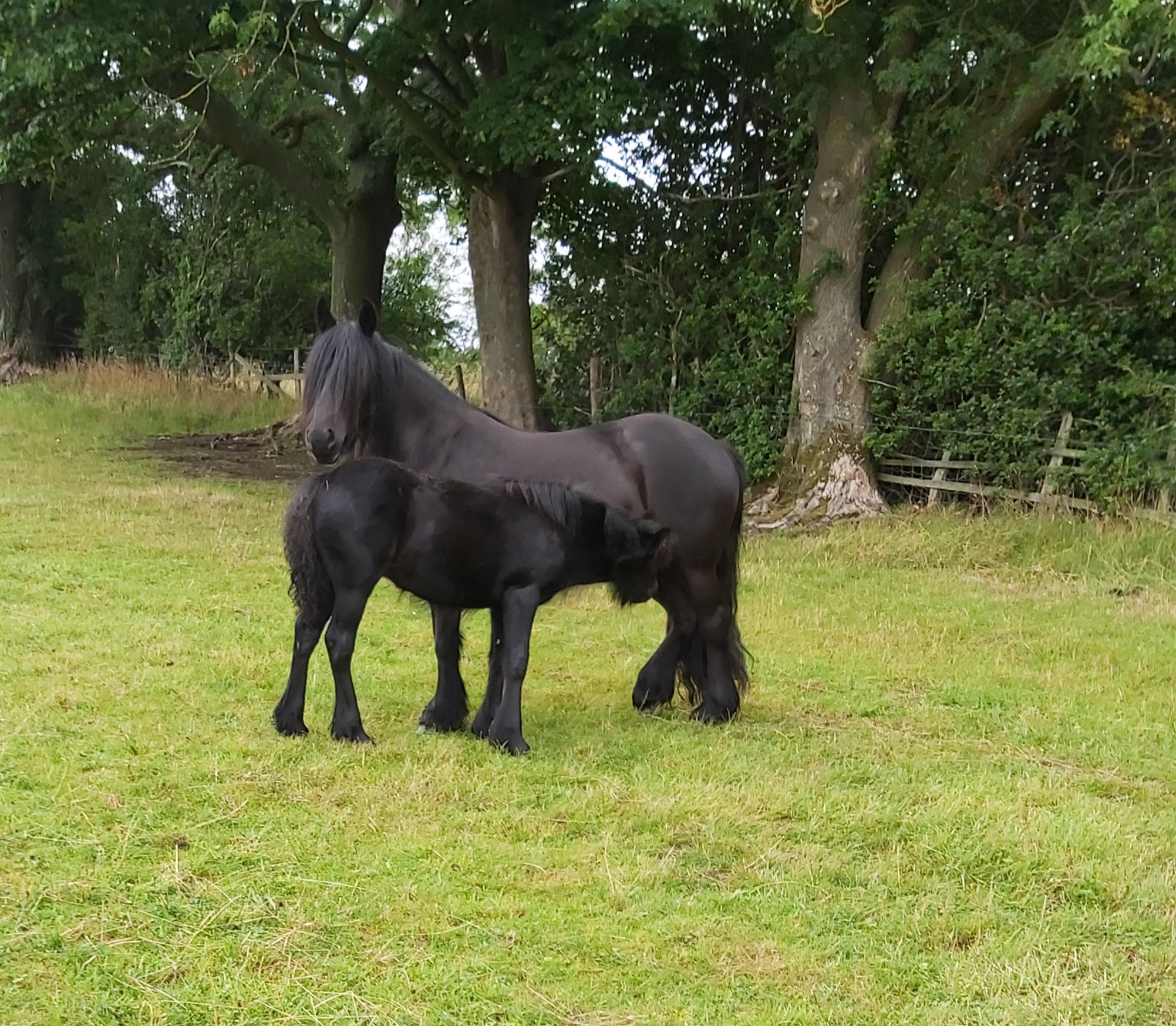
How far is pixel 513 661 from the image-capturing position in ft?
16.3

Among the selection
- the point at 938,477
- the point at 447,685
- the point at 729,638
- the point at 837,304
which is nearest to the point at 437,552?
the point at 447,685

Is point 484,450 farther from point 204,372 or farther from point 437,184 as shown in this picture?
point 204,372

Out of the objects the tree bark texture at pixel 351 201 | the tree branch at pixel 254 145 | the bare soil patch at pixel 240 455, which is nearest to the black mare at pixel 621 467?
the bare soil patch at pixel 240 455

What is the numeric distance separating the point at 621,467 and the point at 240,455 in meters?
13.2

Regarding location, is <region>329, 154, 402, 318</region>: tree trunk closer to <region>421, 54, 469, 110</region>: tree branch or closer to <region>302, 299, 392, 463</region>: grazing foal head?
<region>421, 54, 469, 110</region>: tree branch

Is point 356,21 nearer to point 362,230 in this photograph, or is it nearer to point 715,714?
point 362,230

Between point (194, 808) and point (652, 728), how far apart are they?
2.26 metres

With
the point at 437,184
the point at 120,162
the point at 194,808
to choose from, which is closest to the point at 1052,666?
the point at 194,808

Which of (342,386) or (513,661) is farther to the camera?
(342,386)

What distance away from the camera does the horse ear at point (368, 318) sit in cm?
533

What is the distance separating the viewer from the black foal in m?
4.79

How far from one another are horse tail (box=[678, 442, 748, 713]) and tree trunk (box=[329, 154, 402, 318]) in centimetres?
1245

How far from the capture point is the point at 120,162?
2652 cm

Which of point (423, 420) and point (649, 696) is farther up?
point (423, 420)
